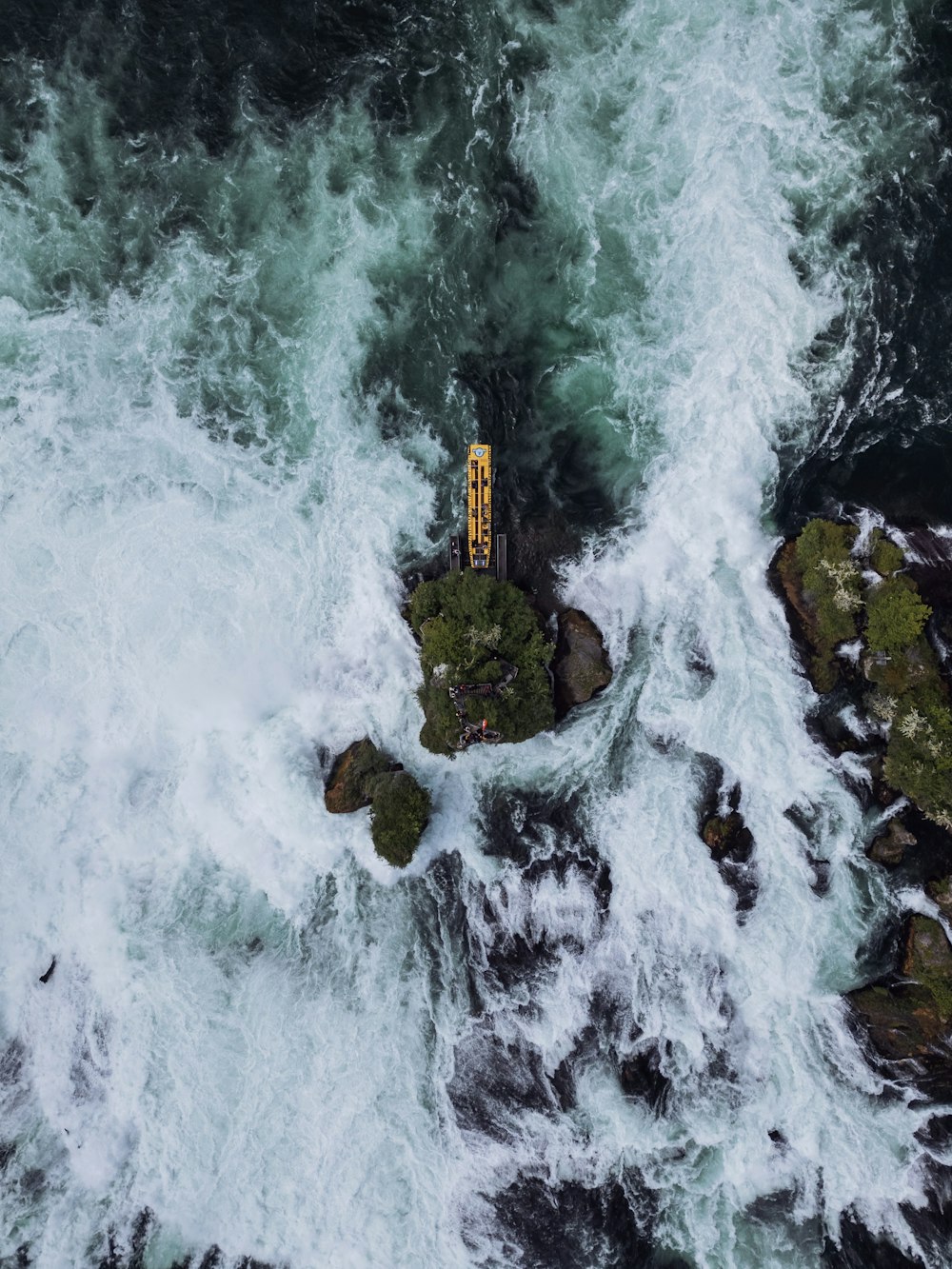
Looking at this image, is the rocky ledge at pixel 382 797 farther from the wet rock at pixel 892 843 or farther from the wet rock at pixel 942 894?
the wet rock at pixel 942 894

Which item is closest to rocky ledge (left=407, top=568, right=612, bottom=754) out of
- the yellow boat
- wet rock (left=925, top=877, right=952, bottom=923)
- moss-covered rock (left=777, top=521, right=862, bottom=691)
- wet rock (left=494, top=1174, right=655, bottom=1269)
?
the yellow boat

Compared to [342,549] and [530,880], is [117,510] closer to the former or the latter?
[342,549]

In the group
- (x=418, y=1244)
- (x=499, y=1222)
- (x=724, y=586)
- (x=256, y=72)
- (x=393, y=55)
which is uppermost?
(x=393, y=55)

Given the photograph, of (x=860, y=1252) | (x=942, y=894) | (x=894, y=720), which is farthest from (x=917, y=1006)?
(x=894, y=720)

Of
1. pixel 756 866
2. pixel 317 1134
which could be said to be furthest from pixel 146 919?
pixel 756 866

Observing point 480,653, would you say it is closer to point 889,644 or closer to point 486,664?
point 486,664

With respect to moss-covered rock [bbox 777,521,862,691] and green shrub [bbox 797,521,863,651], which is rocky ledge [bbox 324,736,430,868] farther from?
green shrub [bbox 797,521,863,651]
